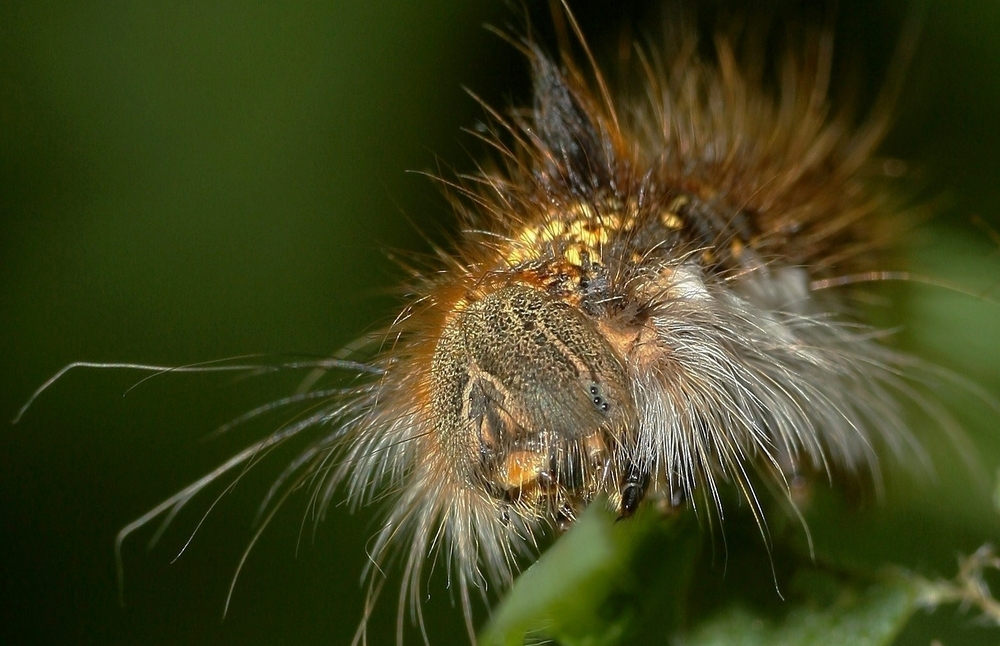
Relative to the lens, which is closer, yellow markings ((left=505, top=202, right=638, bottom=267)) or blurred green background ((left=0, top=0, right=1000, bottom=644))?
→ yellow markings ((left=505, top=202, right=638, bottom=267))

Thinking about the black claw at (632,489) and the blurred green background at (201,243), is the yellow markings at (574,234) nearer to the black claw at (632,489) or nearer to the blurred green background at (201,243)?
the black claw at (632,489)

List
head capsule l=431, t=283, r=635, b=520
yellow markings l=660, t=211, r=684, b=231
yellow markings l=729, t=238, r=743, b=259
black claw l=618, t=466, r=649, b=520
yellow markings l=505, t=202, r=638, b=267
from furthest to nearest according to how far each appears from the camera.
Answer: yellow markings l=729, t=238, r=743, b=259, yellow markings l=660, t=211, r=684, b=231, yellow markings l=505, t=202, r=638, b=267, black claw l=618, t=466, r=649, b=520, head capsule l=431, t=283, r=635, b=520

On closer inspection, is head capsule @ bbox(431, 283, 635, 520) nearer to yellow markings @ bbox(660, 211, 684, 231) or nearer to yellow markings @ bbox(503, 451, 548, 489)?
yellow markings @ bbox(503, 451, 548, 489)

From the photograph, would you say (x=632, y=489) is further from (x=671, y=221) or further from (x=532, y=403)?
(x=671, y=221)

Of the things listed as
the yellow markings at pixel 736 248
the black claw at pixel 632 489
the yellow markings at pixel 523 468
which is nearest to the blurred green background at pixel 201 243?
the yellow markings at pixel 736 248

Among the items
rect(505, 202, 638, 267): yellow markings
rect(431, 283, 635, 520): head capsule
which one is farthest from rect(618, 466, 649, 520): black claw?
rect(505, 202, 638, 267): yellow markings

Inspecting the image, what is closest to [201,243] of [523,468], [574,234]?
[574,234]

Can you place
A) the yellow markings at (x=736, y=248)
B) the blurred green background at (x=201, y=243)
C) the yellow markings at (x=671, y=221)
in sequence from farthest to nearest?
the blurred green background at (x=201, y=243)
the yellow markings at (x=736, y=248)
the yellow markings at (x=671, y=221)

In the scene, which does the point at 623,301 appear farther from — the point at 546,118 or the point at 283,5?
the point at 283,5
